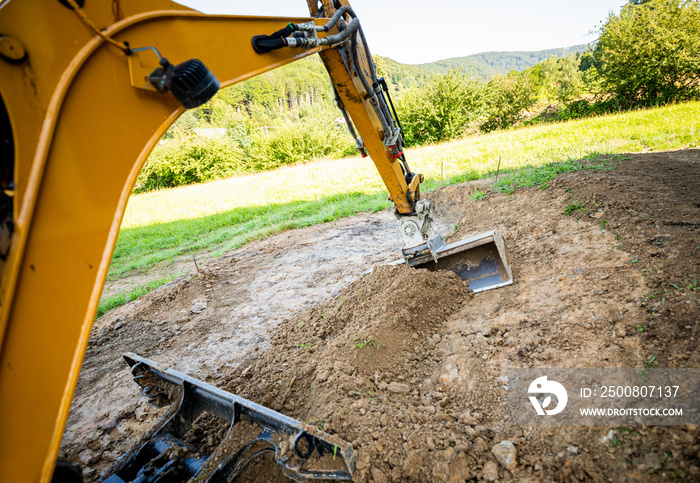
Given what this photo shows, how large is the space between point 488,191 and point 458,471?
5.29 m

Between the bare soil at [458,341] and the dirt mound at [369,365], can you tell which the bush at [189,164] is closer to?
the bare soil at [458,341]

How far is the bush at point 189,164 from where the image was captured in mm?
29875

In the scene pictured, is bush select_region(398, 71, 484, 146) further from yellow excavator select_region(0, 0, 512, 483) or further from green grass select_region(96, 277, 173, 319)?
yellow excavator select_region(0, 0, 512, 483)

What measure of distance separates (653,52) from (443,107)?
11.5 metres

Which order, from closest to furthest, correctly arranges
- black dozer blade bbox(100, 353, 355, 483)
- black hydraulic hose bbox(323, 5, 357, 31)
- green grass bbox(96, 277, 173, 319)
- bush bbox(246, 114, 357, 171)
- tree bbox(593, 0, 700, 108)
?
black dozer blade bbox(100, 353, 355, 483) < black hydraulic hose bbox(323, 5, 357, 31) < green grass bbox(96, 277, 173, 319) < tree bbox(593, 0, 700, 108) < bush bbox(246, 114, 357, 171)

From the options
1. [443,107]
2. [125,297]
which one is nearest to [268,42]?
[125,297]

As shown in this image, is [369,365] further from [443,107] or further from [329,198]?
[443,107]

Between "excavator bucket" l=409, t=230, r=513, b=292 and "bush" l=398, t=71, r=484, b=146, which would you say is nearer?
"excavator bucket" l=409, t=230, r=513, b=292

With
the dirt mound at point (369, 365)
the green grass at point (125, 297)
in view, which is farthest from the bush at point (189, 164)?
the dirt mound at point (369, 365)

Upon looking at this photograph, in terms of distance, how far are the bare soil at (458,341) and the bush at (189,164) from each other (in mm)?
27802

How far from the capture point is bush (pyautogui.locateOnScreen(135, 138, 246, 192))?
1176 inches
